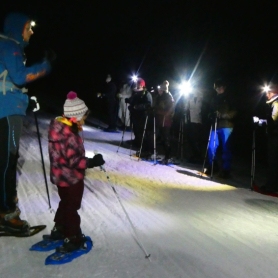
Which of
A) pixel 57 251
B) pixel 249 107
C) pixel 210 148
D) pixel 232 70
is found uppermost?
pixel 232 70

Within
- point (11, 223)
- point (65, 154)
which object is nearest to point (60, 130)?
point (65, 154)

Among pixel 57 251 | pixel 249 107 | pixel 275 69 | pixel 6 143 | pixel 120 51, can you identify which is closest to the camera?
pixel 57 251

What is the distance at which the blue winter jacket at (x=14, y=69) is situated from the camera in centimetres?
414

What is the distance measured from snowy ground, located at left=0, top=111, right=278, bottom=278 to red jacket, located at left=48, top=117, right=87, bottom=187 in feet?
2.74

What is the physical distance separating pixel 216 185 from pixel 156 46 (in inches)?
874

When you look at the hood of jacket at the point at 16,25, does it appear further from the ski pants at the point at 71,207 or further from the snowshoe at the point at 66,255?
the snowshoe at the point at 66,255

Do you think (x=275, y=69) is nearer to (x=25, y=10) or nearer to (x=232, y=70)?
(x=232, y=70)

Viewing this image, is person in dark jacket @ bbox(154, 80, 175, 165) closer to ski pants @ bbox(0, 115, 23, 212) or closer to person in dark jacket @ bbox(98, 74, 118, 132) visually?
person in dark jacket @ bbox(98, 74, 118, 132)

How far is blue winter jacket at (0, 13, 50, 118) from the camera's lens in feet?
13.6

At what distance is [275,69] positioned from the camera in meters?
17.0

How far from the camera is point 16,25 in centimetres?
430

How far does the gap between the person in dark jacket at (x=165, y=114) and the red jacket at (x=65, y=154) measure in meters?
6.27

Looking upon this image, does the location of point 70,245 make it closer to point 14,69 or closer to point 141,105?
point 14,69

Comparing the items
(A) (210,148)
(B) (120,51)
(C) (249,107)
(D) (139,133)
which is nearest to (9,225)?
(A) (210,148)
